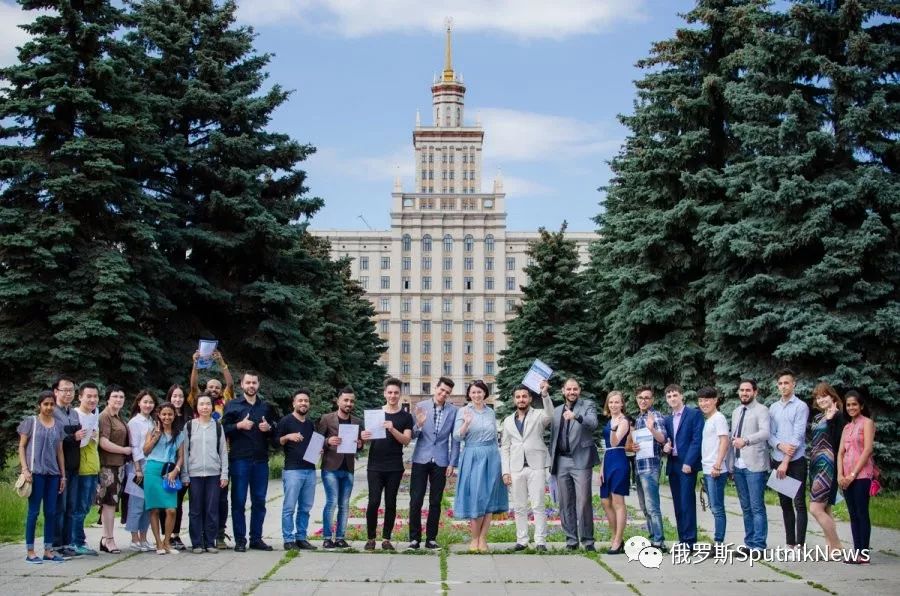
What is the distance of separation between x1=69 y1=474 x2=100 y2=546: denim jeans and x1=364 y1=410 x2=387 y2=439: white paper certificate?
2.80 metres

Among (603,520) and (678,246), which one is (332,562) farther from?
(678,246)

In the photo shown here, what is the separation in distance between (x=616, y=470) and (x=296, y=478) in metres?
3.37

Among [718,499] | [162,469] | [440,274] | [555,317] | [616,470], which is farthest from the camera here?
[440,274]

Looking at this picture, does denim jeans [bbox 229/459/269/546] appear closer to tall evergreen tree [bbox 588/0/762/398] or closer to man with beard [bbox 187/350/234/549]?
man with beard [bbox 187/350/234/549]

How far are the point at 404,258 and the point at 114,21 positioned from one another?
9064 centimetres

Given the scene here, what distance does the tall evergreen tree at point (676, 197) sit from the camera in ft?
68.5

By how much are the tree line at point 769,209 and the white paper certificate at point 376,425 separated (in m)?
9.72

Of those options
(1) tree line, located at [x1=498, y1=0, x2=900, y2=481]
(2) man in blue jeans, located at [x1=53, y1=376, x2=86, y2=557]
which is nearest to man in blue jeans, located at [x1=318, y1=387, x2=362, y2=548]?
(2) man in blue jeans, located at [x1=53, y1=376, x2=86, y2=557]

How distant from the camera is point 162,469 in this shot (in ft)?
31.4

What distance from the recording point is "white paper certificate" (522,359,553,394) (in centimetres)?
988

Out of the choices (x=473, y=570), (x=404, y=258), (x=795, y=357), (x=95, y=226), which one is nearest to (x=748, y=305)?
(x=795, y=357)

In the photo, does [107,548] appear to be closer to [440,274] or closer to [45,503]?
[45,503]

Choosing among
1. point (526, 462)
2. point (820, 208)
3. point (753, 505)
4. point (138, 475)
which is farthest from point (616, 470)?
point (820, 208)

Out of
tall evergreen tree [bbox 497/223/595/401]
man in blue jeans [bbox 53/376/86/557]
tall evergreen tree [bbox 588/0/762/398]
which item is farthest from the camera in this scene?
tall evergreen tree [bbox 497/223/595/401]
